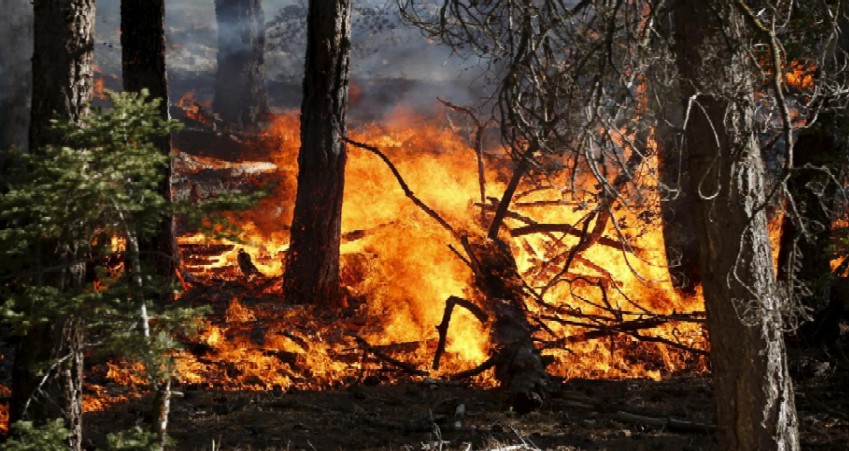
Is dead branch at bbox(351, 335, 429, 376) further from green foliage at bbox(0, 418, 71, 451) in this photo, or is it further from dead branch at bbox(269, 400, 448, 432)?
green foliage at bbox(0, 418, 71, 451)

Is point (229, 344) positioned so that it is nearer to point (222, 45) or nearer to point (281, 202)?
point (281, 202)

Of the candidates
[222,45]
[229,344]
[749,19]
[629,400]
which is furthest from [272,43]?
[749,19]

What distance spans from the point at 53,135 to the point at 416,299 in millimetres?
6043

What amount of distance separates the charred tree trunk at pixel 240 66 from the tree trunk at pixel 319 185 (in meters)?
11.4

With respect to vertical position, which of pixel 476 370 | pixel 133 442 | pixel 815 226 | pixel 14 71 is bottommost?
pixel 133 442

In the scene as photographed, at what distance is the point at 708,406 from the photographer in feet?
27.7

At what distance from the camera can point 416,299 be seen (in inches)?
437

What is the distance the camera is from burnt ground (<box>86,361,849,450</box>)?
721cm

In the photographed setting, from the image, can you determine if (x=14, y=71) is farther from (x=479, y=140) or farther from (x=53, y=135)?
(x=53, y=135)

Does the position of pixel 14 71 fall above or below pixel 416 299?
above

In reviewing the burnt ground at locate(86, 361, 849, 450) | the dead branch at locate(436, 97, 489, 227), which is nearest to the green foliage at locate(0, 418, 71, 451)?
the burnt ground at locate(86, 361, 849, 450)

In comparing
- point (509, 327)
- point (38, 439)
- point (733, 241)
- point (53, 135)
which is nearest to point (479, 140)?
point (509, 327)

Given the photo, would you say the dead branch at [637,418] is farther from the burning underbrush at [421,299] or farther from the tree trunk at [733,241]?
the tree trunk at [733,241]

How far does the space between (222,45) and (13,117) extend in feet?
36.4
